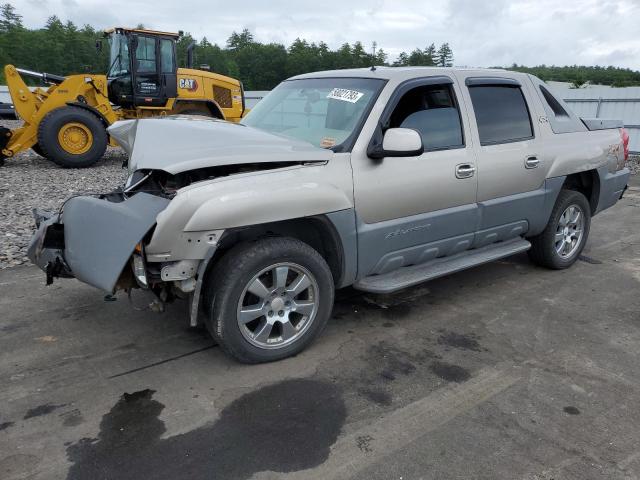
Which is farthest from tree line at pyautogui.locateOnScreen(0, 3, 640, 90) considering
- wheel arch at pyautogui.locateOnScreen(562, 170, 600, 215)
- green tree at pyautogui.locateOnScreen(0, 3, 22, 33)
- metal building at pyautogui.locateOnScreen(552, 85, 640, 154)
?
wheel arch at pyautogui.locateOnScreen(562, 170, 600, 215)

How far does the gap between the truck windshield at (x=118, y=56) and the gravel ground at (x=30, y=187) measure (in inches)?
85.2

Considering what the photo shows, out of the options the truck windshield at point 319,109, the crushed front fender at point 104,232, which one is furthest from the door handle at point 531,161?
the crushed front fender at point 104,232

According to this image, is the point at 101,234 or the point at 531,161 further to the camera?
the point at 531,161

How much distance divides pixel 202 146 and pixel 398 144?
4.26 ft

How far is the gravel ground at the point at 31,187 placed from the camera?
6039mm

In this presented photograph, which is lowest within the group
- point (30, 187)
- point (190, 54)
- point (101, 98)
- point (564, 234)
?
point (30, 187)

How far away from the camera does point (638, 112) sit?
49.1ft

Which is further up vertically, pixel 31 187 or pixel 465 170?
pixel 465 170

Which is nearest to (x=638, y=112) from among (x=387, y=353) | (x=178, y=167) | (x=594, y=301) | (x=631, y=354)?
(x=594, y=301)

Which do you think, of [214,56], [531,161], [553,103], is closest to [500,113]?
[531,161]

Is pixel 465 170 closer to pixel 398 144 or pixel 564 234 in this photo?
pixel 398 144

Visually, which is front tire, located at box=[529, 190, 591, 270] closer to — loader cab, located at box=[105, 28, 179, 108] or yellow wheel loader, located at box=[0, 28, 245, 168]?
yellow wheel loader, located at box=[0, 28, 245, 168]

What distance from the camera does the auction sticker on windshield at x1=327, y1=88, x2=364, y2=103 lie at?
3865 millimetres

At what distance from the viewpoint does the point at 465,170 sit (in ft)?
13.6
